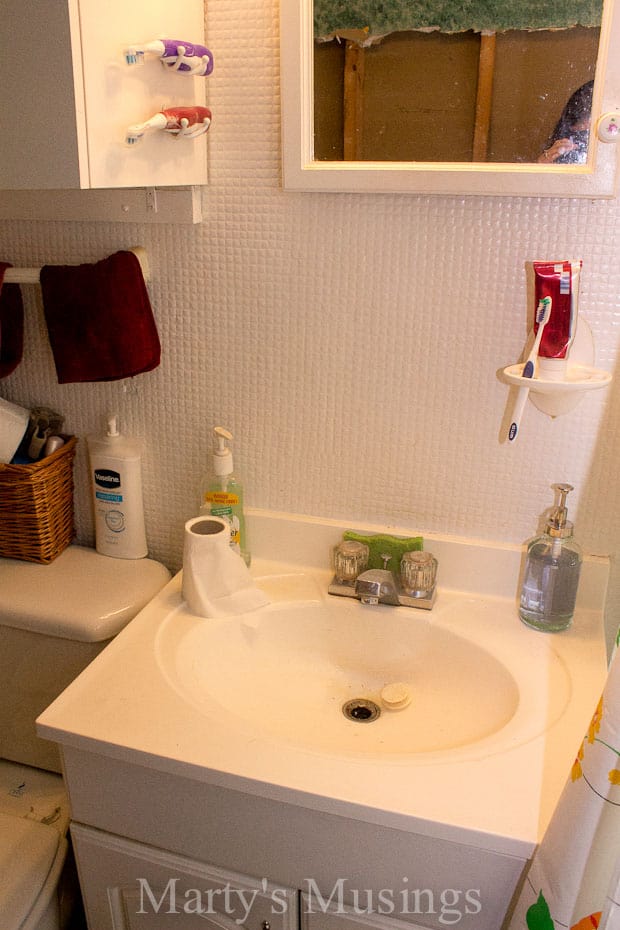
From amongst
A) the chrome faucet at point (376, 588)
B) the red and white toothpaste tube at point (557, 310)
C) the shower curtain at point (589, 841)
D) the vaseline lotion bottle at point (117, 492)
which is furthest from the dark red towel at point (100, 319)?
the shower curtain at point (589, 841)

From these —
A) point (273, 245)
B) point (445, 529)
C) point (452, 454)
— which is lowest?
point (445, 529)

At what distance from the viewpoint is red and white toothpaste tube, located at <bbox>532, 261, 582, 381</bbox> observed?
979 millimetres

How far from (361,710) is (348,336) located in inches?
20.9

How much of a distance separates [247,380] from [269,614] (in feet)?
1.18

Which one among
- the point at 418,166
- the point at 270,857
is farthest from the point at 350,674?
the point at 418,166

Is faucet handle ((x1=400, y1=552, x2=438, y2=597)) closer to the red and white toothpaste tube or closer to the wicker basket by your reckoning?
the red and white toothpaste tube

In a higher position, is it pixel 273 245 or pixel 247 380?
pixel 273 245

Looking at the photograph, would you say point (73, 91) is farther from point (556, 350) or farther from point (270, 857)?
point (270, 857)

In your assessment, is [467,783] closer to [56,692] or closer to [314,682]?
[314,682]

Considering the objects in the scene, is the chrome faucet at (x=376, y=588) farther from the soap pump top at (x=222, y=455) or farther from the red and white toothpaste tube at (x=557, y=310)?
the red and white toothpaste tube at (x=557, y=310)

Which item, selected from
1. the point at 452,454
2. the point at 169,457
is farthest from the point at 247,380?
the point at 452,454

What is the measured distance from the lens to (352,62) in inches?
40.9

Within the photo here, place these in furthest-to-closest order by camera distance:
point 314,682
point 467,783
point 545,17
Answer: point 314,682, point 545,17, point 467,783

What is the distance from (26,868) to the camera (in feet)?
3.80
